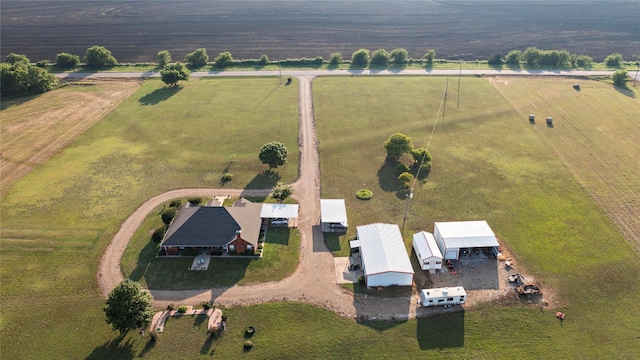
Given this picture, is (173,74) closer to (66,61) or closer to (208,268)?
(66,61)

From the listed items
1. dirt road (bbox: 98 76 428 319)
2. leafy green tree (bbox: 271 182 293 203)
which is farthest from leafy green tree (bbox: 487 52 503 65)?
leafy green tree (bbox: 271 182 293 203)

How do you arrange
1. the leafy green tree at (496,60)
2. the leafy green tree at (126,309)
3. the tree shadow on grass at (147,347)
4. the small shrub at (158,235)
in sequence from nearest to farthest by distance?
the leafy green tree at (126,309) < the tree shadow on grass at (147,347) < the small shrub at (158,235) < the leafy green tree at (496,60)

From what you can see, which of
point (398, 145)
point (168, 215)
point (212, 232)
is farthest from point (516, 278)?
point (168, 215)

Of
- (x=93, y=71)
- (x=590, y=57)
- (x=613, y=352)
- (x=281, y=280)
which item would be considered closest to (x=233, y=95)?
(x=93, y=71)

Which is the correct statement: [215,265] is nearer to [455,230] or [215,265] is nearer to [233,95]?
[455,230]

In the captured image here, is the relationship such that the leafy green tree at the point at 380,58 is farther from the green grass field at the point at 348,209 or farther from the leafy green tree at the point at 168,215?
the leafy green tree at the point at 168,215

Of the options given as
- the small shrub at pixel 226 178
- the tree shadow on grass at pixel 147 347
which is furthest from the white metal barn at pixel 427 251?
the small shrub at pixel 226 178

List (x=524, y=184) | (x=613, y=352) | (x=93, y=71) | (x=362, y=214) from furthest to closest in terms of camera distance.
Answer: (x=93, y=71) < (x=524, y=184) < (x=362, y=214) < (x=613, y=352)
